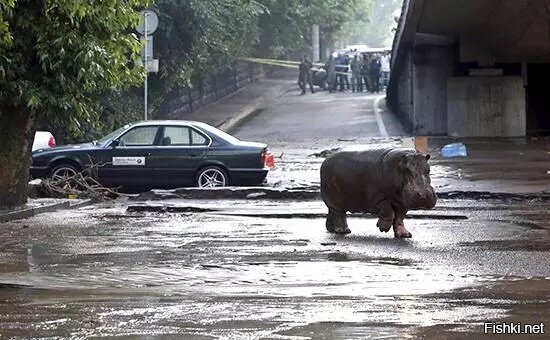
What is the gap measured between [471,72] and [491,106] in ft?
3.93

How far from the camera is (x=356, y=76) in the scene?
54531mm

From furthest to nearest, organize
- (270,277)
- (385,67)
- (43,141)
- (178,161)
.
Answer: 1. (385,67)
2. (43,141)
3. (178,161)
4. (270,277)

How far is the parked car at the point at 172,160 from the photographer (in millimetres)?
19469

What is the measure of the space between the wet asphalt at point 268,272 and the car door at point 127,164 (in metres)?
2.17

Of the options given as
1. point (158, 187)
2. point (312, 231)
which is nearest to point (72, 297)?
point (312, 231)

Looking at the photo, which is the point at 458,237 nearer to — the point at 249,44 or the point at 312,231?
the point at 312,231

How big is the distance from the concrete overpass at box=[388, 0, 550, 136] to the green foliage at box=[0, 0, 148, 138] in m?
14.4

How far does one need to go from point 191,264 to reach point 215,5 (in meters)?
22.9

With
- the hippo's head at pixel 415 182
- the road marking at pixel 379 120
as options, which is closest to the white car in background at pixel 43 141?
the hippo's head at pixel 415 182

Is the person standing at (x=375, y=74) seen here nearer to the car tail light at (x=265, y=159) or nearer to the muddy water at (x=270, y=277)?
the car tail light at (x=265, y=159)

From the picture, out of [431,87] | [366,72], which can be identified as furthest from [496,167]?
[366,72]

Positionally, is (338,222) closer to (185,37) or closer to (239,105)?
(185,37)

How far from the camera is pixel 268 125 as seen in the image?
38.1 m

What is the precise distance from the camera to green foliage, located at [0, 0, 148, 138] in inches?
586
